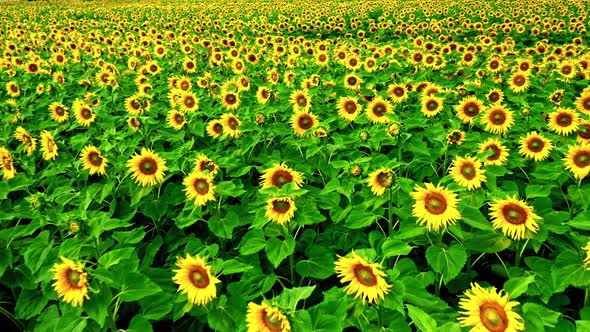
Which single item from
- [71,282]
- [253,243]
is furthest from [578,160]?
[71,282]

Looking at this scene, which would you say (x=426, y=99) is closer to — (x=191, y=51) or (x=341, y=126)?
(x=341, y=126)

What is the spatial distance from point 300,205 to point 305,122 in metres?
1.79

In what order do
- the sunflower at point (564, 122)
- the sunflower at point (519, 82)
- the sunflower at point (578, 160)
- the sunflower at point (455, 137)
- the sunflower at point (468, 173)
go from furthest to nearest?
the sunflower at point (519, 82), the sunflower at point (564, 122), the sunflower at point (455, 137), the sunflower at point (578, 160), the sunflower at point (468, 173)

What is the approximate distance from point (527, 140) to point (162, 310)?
3.56m

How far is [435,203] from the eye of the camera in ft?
8.45

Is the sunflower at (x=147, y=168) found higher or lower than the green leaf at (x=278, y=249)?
higher

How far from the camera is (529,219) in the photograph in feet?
8.18

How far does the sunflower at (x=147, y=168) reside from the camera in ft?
11.2

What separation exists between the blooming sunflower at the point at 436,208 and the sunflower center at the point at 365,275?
64 cm

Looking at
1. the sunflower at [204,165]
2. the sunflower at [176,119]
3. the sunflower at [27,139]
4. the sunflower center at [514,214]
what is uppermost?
the sunflower center at [514,214]

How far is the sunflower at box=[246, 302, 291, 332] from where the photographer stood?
182 cm

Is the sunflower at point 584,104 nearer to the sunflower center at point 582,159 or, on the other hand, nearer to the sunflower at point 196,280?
the sunflower center at point 582,159

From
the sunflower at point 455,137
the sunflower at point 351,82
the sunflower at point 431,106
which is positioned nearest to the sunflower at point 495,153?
the sunflower at point 455,137

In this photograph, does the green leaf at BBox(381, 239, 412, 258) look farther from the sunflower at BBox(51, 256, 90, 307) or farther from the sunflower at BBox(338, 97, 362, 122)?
the sunflower at BBox(338, 97, 362, 122)
